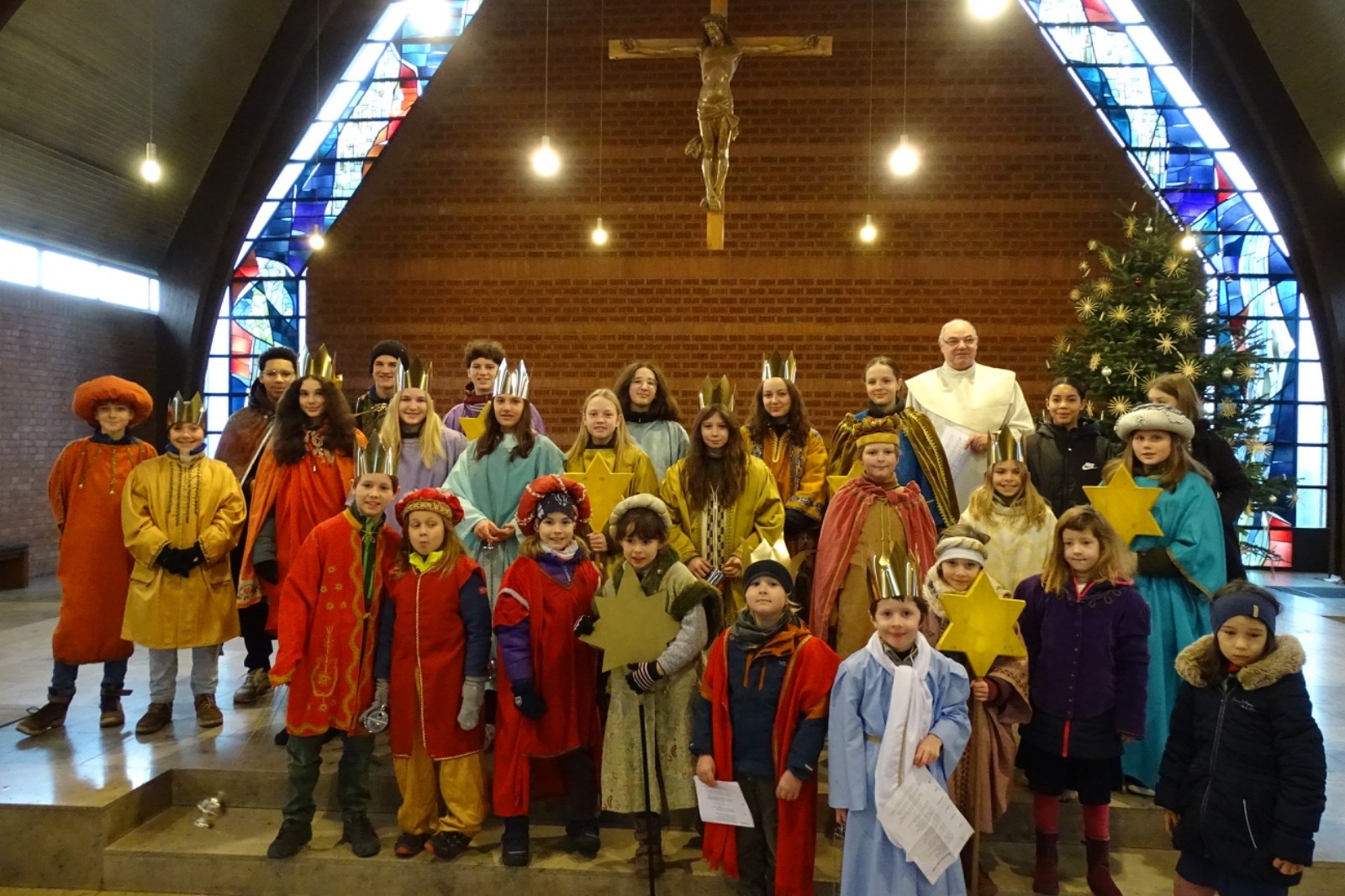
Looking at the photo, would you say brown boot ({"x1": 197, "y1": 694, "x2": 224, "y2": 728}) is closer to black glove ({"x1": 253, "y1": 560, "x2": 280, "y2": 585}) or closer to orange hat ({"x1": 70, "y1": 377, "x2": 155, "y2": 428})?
black glove ({"x1": 253, "y1": 560, "x2": 280, "y2": 585})

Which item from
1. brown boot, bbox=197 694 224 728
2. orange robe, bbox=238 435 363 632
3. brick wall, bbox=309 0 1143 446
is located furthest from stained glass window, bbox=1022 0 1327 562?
brown boot, bbox=197 694 224 728

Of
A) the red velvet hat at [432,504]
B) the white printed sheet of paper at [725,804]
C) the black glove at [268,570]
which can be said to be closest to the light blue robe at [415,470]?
the black glove at [268,570]

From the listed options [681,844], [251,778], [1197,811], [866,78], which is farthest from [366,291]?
[1197,811]

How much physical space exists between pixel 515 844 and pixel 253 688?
2.07 metres

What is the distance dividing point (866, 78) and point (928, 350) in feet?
9.31

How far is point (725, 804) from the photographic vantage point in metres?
2.93

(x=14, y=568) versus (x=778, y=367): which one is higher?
(x=778, y=367)

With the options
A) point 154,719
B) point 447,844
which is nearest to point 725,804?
point 447,844

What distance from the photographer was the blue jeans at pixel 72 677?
14.2 feet

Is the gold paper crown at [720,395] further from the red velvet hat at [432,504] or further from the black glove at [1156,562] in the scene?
the black glove at [1156,562]

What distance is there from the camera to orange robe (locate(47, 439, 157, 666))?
13.9ft

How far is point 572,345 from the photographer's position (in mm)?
9766

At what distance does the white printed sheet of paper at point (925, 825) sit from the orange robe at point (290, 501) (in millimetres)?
2717

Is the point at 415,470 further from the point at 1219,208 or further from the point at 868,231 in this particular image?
the point at 1219,208
